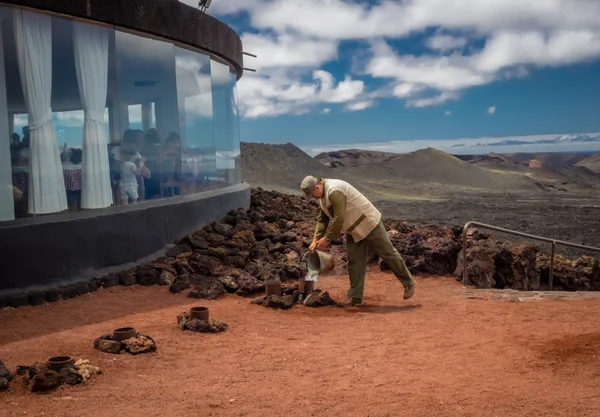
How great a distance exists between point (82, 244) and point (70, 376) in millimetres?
3861

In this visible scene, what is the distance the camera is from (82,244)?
841cm

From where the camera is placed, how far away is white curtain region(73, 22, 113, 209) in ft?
29.4

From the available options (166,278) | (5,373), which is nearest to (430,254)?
(166,278)

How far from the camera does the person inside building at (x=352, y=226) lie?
743 cm

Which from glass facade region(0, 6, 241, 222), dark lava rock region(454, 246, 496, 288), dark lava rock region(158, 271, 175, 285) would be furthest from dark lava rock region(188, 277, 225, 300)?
dark lava rock region(454, 246, 496, 288)

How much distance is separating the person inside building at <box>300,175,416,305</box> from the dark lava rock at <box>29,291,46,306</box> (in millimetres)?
3378

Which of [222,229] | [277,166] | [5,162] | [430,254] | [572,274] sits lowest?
[572,274]

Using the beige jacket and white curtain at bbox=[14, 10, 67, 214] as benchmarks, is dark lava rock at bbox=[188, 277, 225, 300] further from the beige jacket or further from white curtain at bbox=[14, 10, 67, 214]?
white curtain at bbox=[14, 10, 67, 214]

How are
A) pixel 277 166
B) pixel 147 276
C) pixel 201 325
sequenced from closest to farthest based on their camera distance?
pixel 201 325 → pixel 147 276 → pixel 277 166

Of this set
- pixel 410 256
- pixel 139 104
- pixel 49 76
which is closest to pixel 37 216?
pixel 49 76

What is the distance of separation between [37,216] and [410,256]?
5.47 m

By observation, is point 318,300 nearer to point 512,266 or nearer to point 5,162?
point 512,266

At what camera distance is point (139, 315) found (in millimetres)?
7219

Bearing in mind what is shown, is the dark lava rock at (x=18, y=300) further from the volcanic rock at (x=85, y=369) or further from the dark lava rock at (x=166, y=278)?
the volcanic rock at (x=85, y=369)
